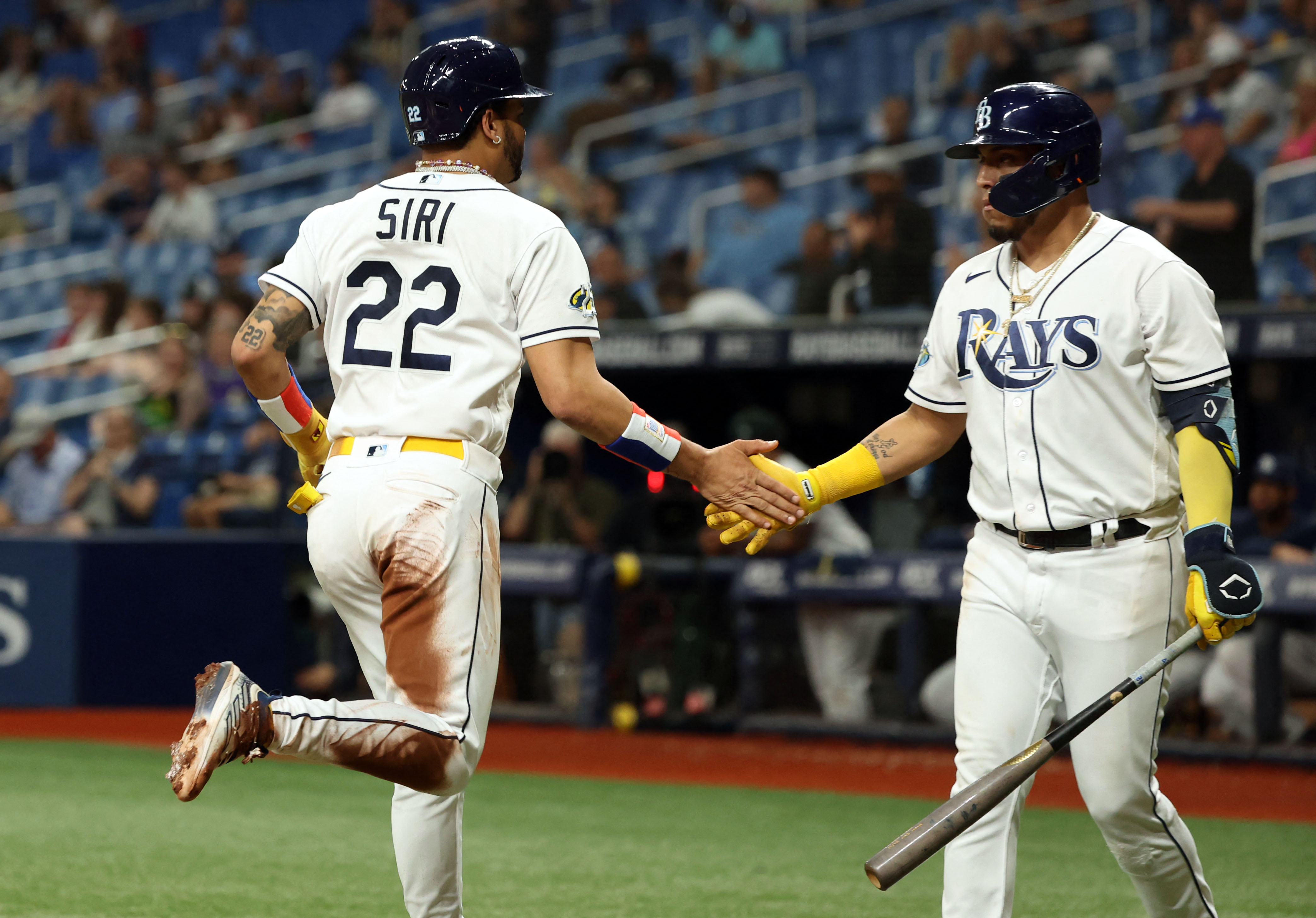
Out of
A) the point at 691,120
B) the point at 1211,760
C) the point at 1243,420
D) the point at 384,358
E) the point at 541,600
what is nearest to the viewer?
the point at 384,358

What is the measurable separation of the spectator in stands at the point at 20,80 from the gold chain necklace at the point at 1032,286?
1507cm

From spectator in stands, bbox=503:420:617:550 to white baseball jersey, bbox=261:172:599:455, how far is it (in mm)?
5820

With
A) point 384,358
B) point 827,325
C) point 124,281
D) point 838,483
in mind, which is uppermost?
point 124,281

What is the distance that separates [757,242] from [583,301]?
7684 millimetres

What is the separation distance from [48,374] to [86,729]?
5.23 meters

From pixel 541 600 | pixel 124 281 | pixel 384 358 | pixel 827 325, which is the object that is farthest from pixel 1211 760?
pixel 124 281

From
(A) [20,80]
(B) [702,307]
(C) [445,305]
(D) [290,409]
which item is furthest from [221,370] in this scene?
(C) [445,305]

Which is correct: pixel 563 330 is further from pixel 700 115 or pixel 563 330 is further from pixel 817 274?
pixel 700 115

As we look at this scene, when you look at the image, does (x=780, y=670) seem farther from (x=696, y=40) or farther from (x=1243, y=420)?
(x=696, y=40)

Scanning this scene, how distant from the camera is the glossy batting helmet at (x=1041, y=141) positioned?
12.3 feet

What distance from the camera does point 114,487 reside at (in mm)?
10961

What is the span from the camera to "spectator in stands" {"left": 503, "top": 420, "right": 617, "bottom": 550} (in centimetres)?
954

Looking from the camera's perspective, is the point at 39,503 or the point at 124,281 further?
the point at 124,281

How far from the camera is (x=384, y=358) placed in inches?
140
